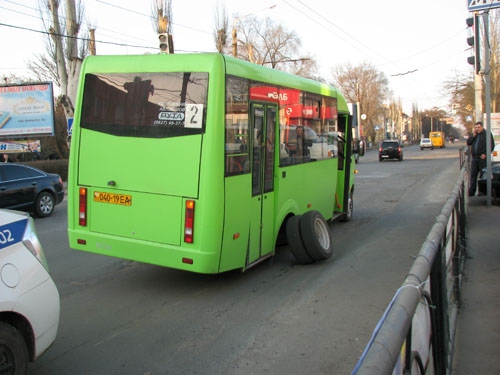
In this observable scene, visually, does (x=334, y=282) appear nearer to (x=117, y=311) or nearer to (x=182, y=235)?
(x=182, y=235)

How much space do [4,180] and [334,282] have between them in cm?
913

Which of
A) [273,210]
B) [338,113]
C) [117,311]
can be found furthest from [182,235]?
[338,113]

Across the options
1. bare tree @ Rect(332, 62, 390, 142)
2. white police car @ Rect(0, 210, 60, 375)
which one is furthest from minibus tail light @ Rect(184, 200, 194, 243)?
bare tree @ Rect(332, 62, 390, 142)

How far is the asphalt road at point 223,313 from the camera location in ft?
13.7

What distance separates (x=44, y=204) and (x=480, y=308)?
11008 mm

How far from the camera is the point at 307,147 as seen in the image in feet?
26.1

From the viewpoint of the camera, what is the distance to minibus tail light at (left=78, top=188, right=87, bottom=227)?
6117 millimetres

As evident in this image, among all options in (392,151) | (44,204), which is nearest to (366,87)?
(392,151)

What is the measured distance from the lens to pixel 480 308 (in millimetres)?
5367

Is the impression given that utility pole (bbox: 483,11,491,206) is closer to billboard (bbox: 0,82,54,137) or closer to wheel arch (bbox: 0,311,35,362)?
wheel arch (bbox: 0,311,35,362)

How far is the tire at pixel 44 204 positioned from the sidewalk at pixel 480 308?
1021 centimetres

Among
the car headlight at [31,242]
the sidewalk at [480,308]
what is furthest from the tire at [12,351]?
the sidewalk at [480,308]

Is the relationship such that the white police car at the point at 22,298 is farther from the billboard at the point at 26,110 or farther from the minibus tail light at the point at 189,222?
the billboard at the point at 26,110

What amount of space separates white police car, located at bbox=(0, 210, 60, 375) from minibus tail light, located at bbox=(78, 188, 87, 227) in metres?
2.49
